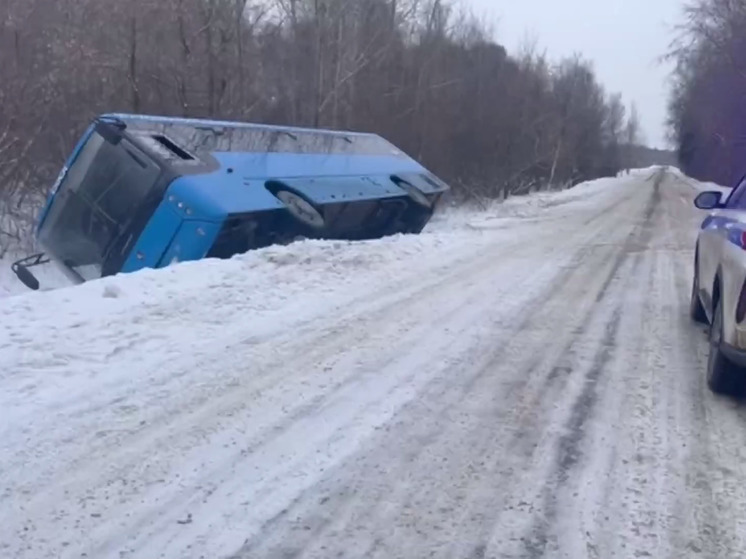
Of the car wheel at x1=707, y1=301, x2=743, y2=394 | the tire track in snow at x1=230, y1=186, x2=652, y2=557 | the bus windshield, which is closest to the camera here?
the tire track in snow at x1=230, y1=186, x2=652, y2=557

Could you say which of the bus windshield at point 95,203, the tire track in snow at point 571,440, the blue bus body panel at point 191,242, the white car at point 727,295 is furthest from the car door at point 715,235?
the bus windshield at point 95,203

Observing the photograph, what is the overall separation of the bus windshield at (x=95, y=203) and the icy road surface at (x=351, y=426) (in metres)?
3.27

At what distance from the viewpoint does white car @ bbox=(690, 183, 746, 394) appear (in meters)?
6.36

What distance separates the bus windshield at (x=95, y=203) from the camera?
13.4 meters

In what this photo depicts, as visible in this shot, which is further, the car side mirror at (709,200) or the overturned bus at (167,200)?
the overturned bus at (167,200)

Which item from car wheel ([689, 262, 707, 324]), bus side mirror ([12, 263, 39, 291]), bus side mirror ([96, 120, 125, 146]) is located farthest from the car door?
bus side mirror ([12, 263, 39, 291])

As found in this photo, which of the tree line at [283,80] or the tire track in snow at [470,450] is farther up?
the tree line at [283,80]

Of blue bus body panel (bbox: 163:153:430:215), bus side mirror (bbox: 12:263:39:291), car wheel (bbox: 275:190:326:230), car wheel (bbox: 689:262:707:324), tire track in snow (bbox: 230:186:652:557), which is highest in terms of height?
blue bus body panel (bbox: 163:153:430:215)

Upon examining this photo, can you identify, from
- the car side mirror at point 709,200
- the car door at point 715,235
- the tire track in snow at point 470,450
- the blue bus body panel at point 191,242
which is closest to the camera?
the tire track in snow at point 470,450

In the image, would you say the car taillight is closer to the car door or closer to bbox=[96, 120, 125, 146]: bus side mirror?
the car door

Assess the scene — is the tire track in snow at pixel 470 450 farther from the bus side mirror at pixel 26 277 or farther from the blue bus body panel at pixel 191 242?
the bus side mirror at pixel 26 277

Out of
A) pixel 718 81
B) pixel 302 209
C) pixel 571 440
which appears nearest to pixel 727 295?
pixel 571 440

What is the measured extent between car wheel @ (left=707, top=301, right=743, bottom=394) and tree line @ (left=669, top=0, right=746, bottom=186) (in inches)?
1768

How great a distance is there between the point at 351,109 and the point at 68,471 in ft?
101
